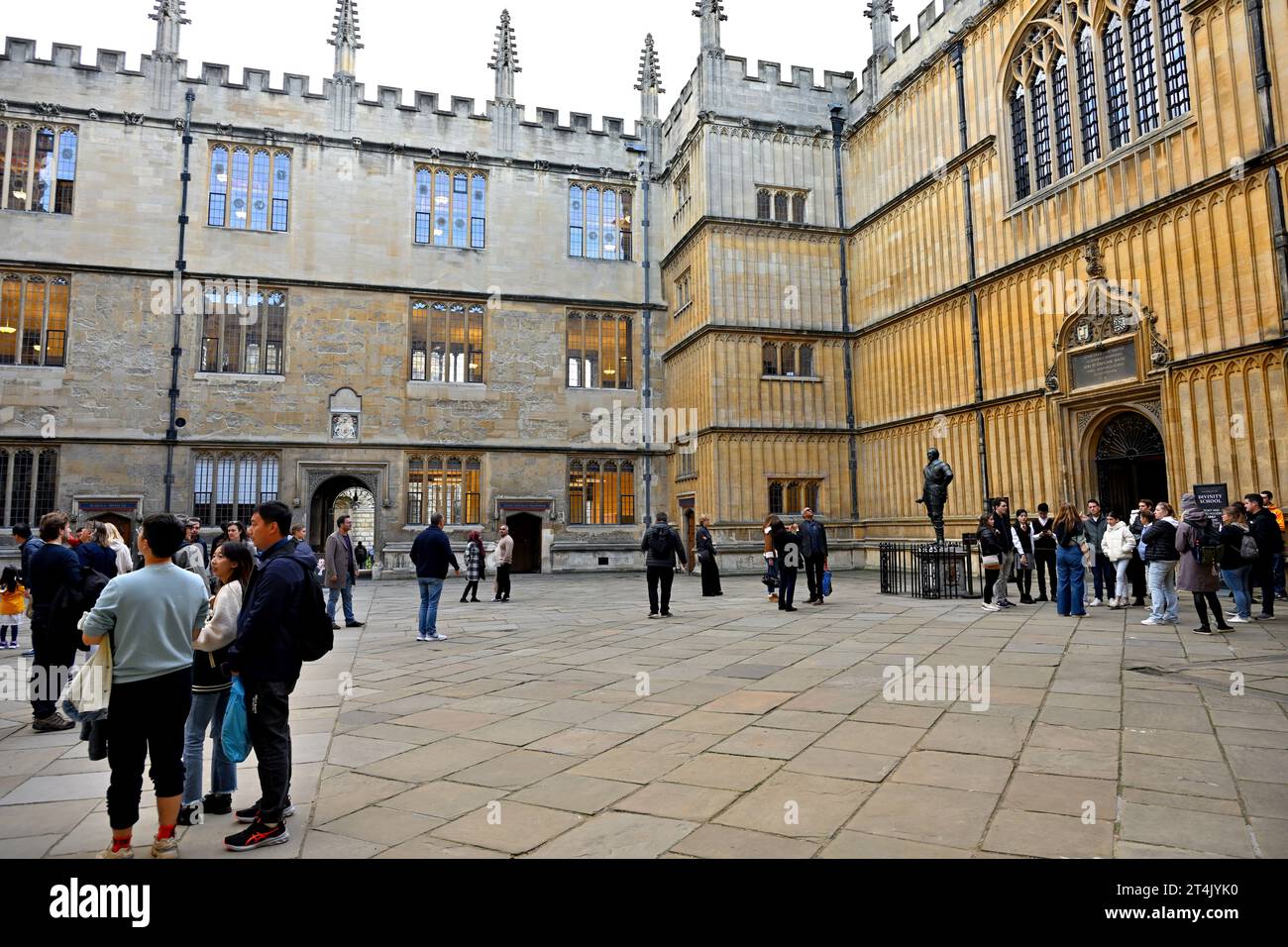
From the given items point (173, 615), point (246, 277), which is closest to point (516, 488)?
point (246, 277)

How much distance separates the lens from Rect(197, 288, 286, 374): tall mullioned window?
2030cm

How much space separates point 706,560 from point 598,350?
36.9ft

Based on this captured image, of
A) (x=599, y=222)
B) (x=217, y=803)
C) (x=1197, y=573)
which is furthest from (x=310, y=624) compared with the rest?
(x=599, y=222)

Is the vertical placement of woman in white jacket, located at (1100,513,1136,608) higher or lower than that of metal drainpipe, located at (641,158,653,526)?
lower

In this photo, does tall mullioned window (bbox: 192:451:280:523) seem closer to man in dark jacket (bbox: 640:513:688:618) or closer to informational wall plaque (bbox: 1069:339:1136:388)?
man in dark jacket (bbox: 640:513:688:618)

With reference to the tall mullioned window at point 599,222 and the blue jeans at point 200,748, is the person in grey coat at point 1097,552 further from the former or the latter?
the tall mullioned window at point 599,222

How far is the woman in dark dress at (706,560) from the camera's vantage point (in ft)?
45.4

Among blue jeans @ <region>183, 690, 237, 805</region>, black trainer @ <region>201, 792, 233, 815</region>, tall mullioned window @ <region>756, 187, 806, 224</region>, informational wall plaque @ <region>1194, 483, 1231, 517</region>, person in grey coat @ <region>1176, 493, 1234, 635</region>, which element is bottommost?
black trainer @ <region>201, 792, 233, 815</region>

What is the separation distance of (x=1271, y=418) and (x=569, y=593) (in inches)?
486

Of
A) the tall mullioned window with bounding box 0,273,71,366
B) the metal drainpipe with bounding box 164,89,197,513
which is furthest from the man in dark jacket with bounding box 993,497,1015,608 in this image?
the tall mullioned window with bounding box 0,273,71,366

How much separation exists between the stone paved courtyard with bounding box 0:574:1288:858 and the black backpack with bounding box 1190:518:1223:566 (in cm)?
89

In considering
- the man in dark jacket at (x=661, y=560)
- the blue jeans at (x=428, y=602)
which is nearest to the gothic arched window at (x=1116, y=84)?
the man in dark jacket at (x=661, y=560)

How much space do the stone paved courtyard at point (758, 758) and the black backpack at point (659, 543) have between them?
323 centimetres
